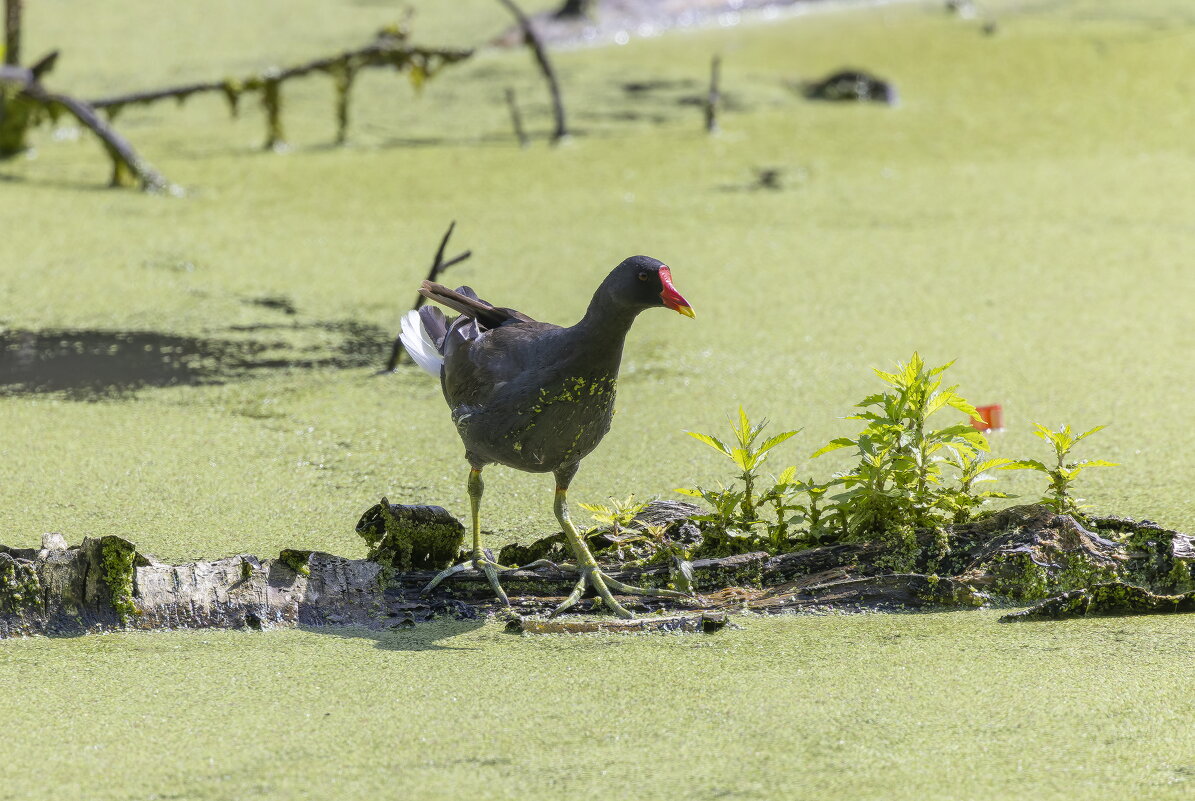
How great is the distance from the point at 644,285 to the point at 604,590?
1.82 feet

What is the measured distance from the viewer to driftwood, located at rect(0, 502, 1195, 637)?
2.23 meters

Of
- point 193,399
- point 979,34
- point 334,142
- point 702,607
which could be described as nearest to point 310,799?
point 702,607

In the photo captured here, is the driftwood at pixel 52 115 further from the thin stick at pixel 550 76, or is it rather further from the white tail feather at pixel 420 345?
the white tail feather at pixel 420 345

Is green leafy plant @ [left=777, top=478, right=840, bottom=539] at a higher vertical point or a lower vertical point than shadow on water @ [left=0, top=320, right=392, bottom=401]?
lower

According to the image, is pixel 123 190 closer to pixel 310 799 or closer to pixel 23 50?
pixel 23 50

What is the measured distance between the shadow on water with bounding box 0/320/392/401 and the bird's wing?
1284 mm

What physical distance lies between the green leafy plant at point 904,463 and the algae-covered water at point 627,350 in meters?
0.23

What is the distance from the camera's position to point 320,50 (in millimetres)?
7121

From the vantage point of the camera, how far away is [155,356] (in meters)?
3.80

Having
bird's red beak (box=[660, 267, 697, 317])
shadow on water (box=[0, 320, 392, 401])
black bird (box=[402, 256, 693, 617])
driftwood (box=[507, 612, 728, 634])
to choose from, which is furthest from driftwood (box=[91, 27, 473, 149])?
driftwood (box=[507, 612, 728, 634])

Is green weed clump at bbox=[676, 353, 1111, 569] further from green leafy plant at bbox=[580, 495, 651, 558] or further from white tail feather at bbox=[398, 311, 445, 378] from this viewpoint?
white tail feather at bbox=[398, 311, 445, 378]

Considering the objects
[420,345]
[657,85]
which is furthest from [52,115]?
[420,345]

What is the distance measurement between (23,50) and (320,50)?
4.96 ft

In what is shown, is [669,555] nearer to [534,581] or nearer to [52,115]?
[534,581]
